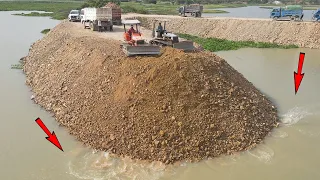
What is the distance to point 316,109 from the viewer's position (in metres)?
17.3

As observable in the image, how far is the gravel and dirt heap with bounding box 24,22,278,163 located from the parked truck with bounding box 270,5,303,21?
981 inches

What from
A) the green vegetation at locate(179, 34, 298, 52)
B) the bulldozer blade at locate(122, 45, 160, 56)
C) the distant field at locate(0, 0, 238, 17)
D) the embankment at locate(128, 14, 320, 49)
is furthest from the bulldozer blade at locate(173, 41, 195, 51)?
the distant field at locate(0, 0, 238, 17)

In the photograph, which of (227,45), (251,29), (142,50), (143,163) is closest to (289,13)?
(251,29)

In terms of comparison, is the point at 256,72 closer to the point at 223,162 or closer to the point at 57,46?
the point at 223,162

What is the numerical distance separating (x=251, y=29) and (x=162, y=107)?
89.6 feet

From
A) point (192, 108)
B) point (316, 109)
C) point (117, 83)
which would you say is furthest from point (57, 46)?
point (316, 109)

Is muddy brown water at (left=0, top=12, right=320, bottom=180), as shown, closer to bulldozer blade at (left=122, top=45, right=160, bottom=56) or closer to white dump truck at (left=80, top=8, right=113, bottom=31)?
bulldozer blade at (left=122, top=45, right=160, bottom=56)

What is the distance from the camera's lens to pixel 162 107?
13227 mm

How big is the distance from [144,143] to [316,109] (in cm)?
1057

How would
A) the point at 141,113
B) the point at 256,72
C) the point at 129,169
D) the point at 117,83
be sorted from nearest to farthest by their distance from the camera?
the point at 129,169, the point at 141,113, the point at 117,83, the point at 256,72

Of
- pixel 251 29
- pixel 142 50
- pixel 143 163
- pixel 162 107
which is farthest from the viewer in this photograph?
pixel 251 29

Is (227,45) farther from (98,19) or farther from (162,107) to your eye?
(162,107)

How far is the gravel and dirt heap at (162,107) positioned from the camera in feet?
40.7

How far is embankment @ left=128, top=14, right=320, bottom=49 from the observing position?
34094 mm
